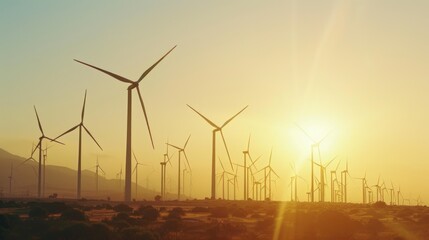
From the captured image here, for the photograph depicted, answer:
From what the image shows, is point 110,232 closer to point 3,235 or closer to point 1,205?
point 3,235

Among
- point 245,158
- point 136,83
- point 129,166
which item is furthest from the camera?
point 245,158

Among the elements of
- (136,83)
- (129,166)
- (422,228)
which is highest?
(136,83)

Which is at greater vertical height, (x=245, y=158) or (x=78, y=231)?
(x=245, y=158)

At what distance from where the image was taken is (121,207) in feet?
299

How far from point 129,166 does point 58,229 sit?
145 ft

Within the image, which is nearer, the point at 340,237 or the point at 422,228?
the point at 340,237

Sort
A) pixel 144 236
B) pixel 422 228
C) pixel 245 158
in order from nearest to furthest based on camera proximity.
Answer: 1. pixel 144 236
2. pixel 422 228
3. pixel 245 158

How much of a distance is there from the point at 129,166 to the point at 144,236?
49.0 meters

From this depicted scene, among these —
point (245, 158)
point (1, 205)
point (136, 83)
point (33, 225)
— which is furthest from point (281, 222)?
point (245, 158)

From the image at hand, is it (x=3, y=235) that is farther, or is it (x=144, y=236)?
(x=3, y=235)

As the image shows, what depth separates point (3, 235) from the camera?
4359 centimetres

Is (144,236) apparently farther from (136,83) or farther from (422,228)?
(136,83)

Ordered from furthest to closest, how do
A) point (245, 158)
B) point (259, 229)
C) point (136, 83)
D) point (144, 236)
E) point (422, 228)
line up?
point (245, 158), point (136, 83), point (422, 228), point (259, 229), point (144, 236)

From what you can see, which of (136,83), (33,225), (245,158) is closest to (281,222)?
(33,225)
